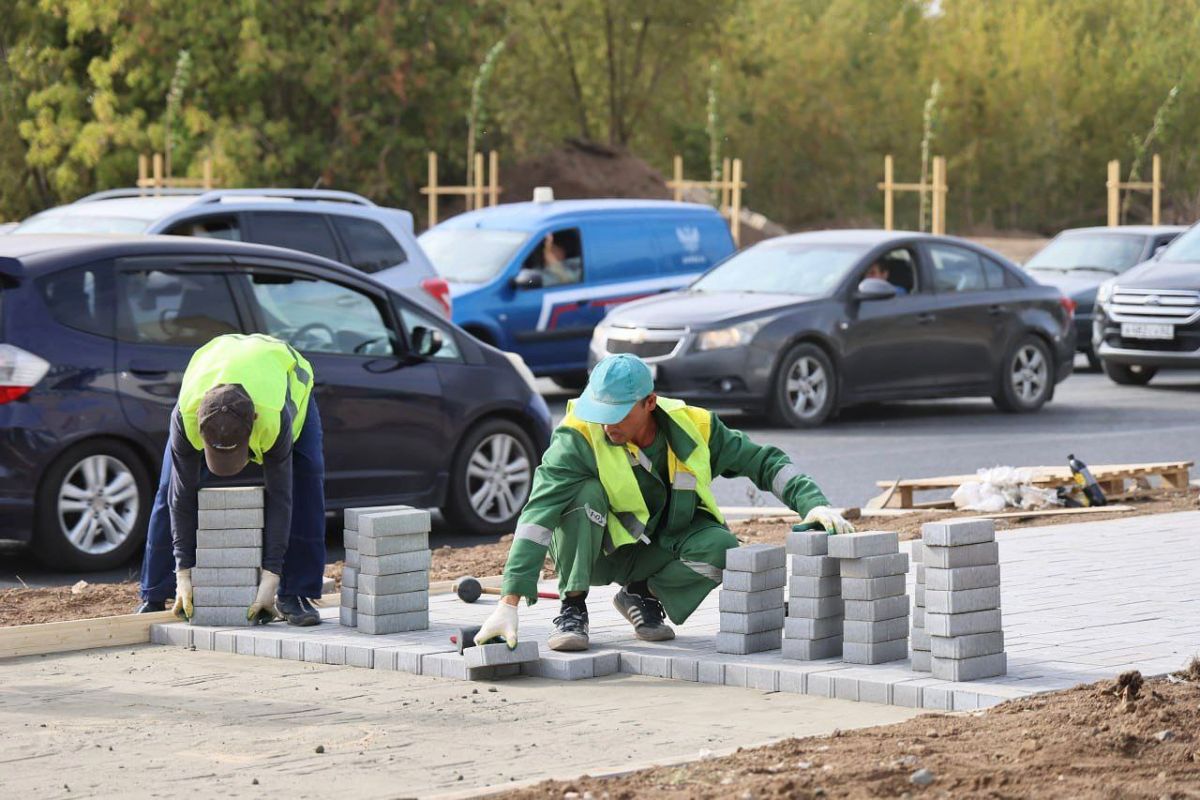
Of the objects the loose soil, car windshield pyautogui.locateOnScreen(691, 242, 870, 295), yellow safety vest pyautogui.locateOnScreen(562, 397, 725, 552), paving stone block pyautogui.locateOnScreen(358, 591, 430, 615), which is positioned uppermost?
car windshield pyautogui.locateOnScreen(691, 242, 870, 295)

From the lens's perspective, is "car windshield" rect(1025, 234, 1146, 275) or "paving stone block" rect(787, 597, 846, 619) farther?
"car windshield" rect(1025, 234, 1146, 275)

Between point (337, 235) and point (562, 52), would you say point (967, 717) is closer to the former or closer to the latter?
point (337, 235)

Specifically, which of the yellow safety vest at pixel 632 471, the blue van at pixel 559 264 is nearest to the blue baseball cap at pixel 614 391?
the yellow safety vest at pixel 632 471

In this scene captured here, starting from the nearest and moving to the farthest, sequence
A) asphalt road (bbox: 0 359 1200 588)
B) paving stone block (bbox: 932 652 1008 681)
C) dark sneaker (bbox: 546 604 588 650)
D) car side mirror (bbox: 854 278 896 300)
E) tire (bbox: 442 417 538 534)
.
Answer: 1. paving stone block (bbox: 932 652 1008 681)
2. dark sneaker (bbox: 546 604 588 650)
3. tire (bbox: 442 417 538 534)
4. asphalt road (bbox: 0 359 1200 588)
5. car side mirror (bbox: 854 278 896 300)

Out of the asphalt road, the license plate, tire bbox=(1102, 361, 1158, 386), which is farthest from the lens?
tire bbox=(1102, 361, 1158, 386)

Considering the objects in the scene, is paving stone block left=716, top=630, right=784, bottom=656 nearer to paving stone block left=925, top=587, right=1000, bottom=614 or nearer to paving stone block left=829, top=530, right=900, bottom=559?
paving stone block left=829, top=530, right=900, bottom=559

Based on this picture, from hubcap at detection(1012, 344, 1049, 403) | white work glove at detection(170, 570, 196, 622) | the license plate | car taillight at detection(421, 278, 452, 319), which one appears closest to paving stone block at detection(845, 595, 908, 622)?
white work glove at detection(170, 570, 196, 622)

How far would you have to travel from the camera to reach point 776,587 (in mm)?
8008

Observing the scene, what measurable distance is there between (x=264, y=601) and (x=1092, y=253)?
20.2m

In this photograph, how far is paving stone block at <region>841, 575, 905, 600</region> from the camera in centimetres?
758

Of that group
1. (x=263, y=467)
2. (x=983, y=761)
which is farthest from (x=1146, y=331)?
(x=983, y=761)

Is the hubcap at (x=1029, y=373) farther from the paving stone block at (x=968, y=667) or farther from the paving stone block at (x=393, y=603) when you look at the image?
the paving stone block at (x=968, y=667)

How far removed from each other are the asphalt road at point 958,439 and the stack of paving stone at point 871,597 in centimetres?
468

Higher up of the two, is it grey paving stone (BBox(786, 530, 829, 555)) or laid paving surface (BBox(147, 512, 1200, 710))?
grey paving stone (BBox(786, 530, 829, 555))
